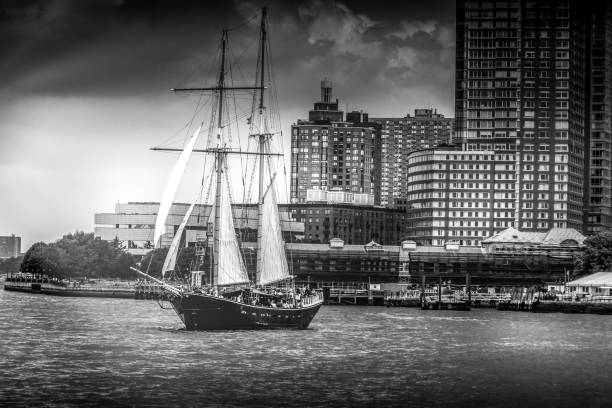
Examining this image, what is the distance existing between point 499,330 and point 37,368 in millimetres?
66715

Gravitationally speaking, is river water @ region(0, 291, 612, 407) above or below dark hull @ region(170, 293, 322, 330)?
below

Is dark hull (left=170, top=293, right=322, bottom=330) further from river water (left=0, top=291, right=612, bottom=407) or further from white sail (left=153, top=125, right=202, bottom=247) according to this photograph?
white sail (left=153, top=125, right=202, bottom=247)

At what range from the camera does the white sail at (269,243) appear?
122m

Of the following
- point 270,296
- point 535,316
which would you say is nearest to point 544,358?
point 270,296

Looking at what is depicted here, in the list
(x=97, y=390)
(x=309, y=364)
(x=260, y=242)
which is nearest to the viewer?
(x=97, y=390)

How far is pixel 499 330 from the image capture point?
135m

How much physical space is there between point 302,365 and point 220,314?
24.6 metres

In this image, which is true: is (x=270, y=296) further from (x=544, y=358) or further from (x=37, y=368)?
(x=37, y=368)

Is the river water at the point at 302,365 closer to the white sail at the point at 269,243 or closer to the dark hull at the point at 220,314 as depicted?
the dark hull at the point at 220,314

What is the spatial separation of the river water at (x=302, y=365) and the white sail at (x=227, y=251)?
563 cm

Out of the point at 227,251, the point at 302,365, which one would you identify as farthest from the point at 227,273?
the point at 302,365

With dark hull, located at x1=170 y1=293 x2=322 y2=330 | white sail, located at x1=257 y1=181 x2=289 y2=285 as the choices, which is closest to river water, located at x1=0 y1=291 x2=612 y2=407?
dark hull, located at x1=170 y1=293 x2=322 y2=330

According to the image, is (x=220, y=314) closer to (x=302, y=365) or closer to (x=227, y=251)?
(x=227, y=251)

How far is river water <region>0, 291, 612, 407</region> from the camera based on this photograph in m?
71.1
